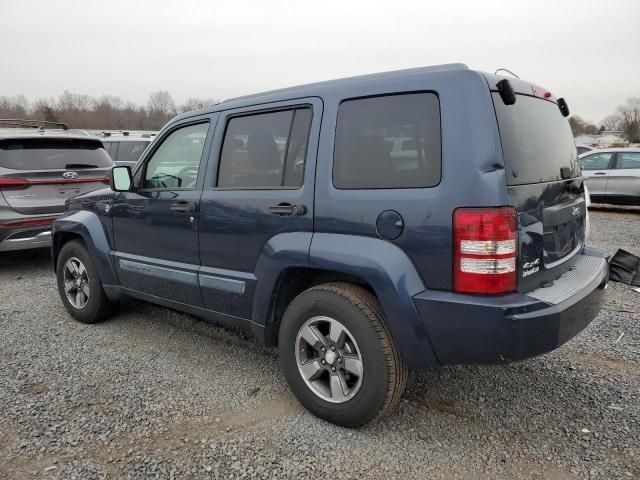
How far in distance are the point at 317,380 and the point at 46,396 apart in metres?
1.76

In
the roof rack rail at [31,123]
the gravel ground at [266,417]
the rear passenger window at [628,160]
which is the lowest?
the gravel ground at [266,417]

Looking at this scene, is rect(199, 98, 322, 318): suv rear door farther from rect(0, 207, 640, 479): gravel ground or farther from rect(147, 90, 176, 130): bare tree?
rect(147, 90, 176, 130): bare tree

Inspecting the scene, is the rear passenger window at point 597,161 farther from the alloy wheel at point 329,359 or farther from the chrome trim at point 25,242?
the chrome trim at point 25,242

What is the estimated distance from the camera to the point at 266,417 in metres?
2.87

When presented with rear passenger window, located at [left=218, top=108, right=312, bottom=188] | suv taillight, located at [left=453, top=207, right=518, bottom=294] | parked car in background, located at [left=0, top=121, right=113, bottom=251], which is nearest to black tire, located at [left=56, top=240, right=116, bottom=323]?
parked car in background, located at [left=0, top=121, right=113, bottom=251]

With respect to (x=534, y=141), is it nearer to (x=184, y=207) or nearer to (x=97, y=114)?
(x=184, y=207)

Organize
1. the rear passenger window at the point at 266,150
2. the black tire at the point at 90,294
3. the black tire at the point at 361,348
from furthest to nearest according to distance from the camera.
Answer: the black tire at the point at 90,294 < the rear passenger window at the point at 266,150 < the black tire at the point at 361,348

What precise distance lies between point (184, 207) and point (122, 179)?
72 centimetres

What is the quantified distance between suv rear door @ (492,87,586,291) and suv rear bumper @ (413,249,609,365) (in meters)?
0.14

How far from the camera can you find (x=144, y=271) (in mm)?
3760

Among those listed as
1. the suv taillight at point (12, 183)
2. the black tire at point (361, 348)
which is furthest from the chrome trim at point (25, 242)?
the black tire at point (361, 348)

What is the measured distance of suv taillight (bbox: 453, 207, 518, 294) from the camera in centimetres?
221

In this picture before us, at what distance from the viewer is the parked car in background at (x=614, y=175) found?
1180 centimetres

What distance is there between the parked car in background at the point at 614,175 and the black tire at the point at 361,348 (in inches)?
433
